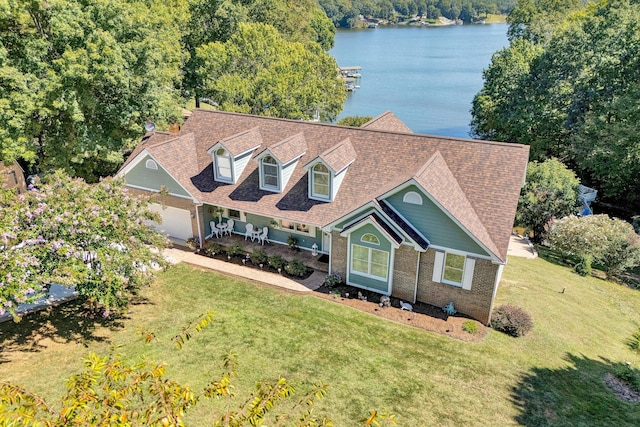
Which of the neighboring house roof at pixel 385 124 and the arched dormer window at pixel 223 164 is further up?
the neighboring house roof at pixel 385 124

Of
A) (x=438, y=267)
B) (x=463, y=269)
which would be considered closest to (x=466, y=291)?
(x=463, y=269)

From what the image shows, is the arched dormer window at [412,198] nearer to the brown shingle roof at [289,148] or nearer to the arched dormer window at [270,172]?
the brown shingle roof at [289,148]

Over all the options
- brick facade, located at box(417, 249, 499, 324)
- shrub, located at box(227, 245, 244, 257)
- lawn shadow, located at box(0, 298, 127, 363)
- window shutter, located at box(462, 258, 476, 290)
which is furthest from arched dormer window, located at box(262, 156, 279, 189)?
window shutter, located at box(462, 258, 476, 290)

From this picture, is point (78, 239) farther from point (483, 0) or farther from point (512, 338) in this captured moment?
point (483, 0)

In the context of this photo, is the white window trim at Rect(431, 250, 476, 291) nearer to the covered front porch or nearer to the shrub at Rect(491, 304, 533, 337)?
the shrub at Rect(491, 304, 533, 337)

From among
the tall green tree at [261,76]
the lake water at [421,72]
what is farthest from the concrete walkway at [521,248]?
the lake water at [421,72]

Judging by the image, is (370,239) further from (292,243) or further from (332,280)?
(292,243)
